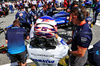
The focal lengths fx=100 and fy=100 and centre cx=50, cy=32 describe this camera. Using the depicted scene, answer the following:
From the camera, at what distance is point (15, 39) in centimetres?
266

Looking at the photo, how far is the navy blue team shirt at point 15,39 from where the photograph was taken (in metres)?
2.62

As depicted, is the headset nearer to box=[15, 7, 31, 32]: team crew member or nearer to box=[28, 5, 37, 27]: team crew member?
box=[28, 5, 37, 27]: team crew member

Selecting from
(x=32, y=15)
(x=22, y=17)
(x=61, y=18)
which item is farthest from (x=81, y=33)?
(x=61, y=18)

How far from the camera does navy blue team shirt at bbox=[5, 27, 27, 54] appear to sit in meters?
2.62

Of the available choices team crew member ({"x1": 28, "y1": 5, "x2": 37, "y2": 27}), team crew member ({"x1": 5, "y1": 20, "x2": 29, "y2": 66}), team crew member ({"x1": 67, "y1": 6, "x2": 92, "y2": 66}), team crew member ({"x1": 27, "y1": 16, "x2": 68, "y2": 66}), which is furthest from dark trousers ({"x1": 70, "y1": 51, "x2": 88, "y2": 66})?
team crew member ({"x1": 28, "y1": 5, "x2": 37, "y2": 27})

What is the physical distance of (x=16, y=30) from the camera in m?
2.63

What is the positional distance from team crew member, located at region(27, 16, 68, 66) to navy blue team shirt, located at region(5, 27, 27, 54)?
1.00 meters

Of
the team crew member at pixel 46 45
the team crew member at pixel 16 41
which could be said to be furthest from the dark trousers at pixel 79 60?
the team crew member at pixel 16 41

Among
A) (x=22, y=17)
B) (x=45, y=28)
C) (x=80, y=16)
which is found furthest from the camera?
(x=22, y=17)

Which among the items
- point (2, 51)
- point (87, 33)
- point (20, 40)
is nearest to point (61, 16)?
point (2, 51)

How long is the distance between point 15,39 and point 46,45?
1.26 metres

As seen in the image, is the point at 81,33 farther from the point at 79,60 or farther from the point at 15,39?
the point at 15,39

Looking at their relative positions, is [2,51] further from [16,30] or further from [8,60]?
[16,30]

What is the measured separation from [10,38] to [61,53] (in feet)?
5.13
